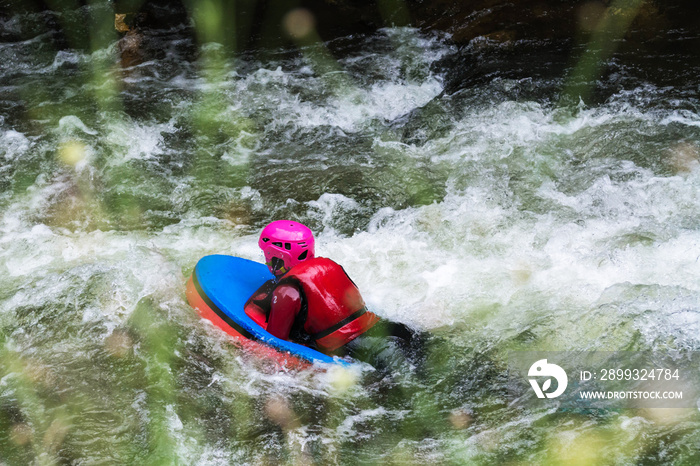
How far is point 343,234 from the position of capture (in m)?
6.04

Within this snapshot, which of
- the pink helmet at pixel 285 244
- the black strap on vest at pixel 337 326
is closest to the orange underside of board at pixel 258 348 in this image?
the black strap on vest at pixel 337 326

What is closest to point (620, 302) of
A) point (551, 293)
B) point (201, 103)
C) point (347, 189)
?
point (551, 293)

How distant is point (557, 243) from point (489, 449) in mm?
2280

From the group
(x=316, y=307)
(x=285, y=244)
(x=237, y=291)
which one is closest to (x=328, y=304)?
(x=316, y=307)

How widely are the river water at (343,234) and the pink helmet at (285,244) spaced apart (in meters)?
0.62

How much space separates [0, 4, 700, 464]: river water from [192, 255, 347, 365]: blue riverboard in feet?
0.68

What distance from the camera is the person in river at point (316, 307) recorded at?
4.23 m

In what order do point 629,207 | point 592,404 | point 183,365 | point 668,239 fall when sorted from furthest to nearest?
point 629,207 < point 668,239 < point 183,365 < point 592,404

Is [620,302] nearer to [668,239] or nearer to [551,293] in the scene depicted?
[551,293]

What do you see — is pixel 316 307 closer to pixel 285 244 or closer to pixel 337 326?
pixel 337 326

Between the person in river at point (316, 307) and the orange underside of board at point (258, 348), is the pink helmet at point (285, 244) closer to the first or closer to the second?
the person in river at point (316, 307)

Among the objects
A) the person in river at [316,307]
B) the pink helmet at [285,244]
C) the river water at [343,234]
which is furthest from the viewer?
the pink helmet at [285,244]

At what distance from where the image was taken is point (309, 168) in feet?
22.6

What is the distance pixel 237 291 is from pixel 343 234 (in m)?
1.53
